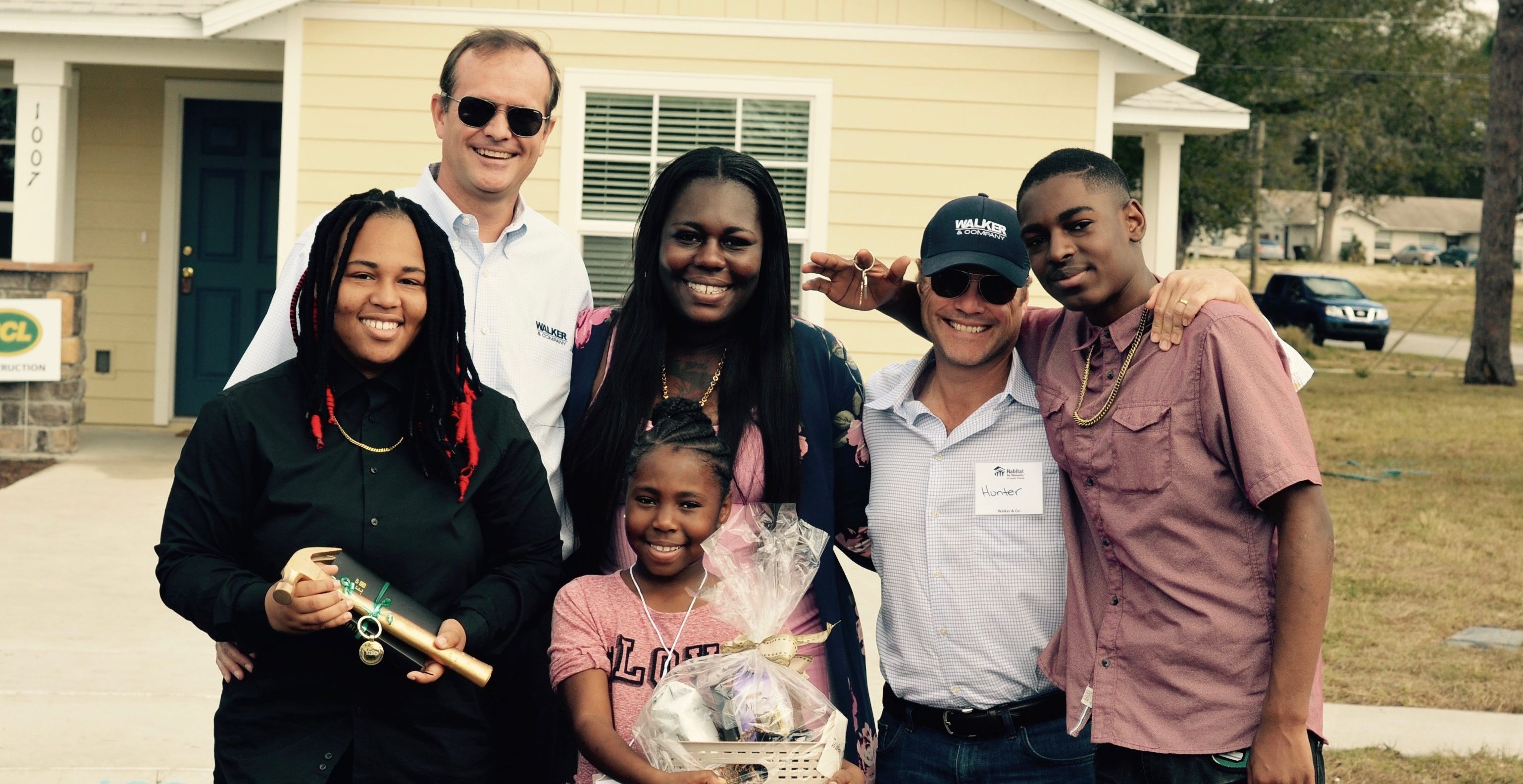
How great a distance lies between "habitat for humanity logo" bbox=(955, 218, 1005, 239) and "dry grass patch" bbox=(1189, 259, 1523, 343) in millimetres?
28316

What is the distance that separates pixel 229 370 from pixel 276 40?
3141mm

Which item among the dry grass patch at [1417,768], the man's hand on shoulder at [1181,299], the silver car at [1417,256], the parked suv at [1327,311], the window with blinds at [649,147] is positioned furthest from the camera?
the silver car at [1417,256]

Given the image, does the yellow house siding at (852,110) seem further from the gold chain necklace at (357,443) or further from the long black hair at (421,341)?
the gold chain necklace at (357,443)

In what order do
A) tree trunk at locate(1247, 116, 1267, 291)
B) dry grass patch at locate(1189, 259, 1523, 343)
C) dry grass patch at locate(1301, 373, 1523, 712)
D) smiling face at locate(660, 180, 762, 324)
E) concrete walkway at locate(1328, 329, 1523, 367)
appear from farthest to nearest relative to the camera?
1. dry grass patch at locate(1189, 259, 1523, 343)
2. tree trunk at locate(1247, 116, 1267, 291)
3. concrete walkway at locate(1328, 329, 1523, 367)
4. dry grass patch at locate(1301, 373, 1523, 712)
5. smiling face at locate(660, 180, 762, 324)

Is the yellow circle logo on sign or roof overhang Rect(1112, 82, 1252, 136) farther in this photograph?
roof overhang Rect(1112, 82, 1252, 136)

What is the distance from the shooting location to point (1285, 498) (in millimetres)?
2381

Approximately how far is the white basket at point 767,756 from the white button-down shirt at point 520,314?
0.73 m

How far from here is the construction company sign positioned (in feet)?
32.4

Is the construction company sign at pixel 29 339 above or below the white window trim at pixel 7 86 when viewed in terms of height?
below

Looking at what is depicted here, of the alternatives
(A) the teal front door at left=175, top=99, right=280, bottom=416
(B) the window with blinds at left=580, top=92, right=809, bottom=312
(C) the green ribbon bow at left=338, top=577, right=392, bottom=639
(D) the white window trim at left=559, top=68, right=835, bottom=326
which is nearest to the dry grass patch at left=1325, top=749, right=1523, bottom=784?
(C) the green ribbon bow at left=338, top=577, right=392, bottom=639

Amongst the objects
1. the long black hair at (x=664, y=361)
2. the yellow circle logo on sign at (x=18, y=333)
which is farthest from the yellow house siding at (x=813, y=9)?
the long black hair at (x=664, y=361)

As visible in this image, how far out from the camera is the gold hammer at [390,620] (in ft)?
7.52

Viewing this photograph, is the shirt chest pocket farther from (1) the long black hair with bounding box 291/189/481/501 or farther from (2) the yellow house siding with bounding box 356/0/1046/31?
(2) the yellow house siding with bounding box 356/0/1046/31

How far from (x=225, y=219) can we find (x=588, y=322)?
9408mm
